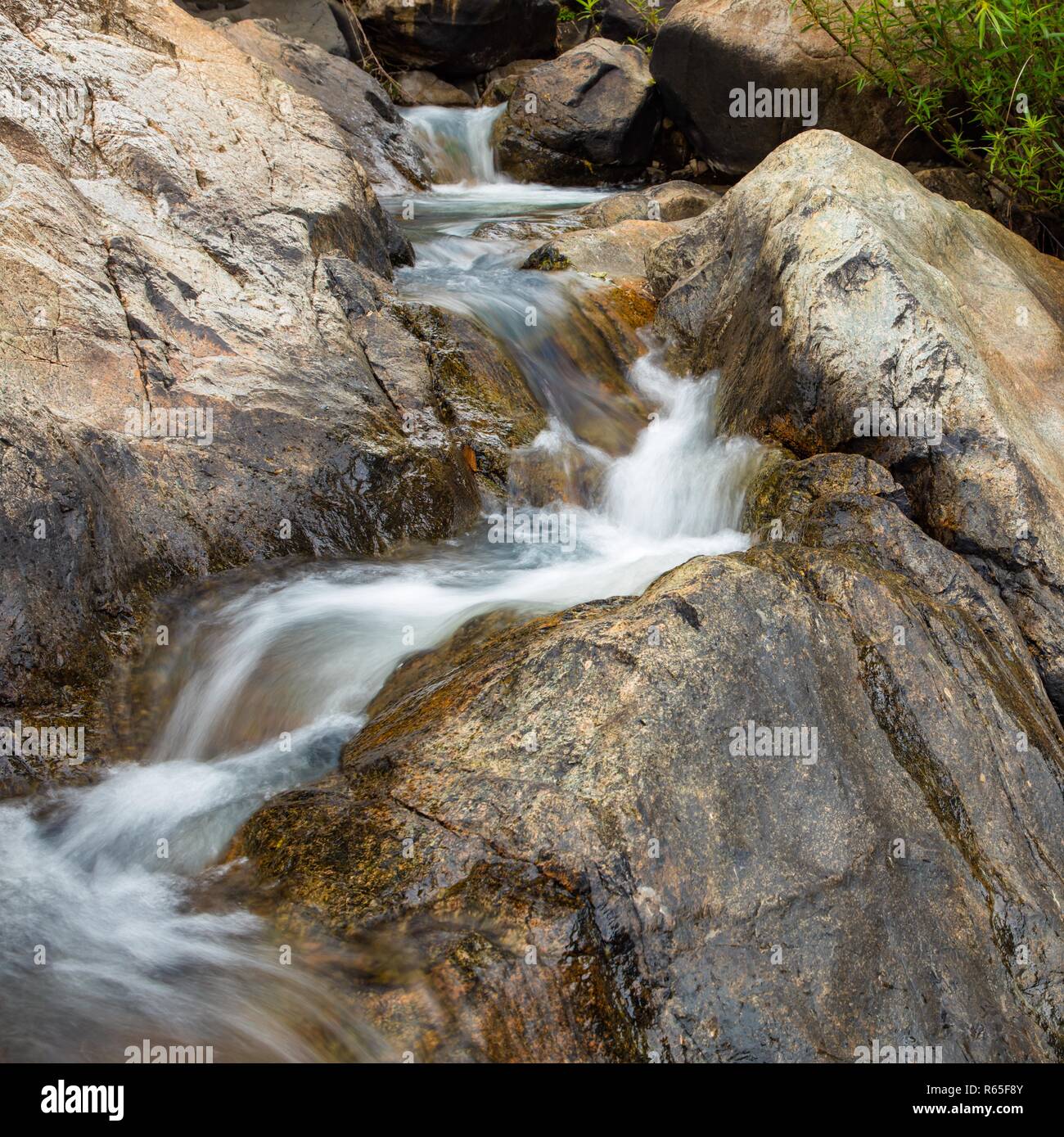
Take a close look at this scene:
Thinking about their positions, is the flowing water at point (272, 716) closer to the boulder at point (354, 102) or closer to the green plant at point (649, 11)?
the boulder at point (354, 102)

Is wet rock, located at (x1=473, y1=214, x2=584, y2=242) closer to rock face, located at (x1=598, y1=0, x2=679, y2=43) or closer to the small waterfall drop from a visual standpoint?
the small waterfall drop

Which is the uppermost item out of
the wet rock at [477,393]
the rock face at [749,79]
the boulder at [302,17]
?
the boulder at [302,17]

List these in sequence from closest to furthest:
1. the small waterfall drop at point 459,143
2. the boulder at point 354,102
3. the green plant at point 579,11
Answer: the boulder at point 354,102 → the small waterfall drop at point 459,143 → the green plant at point 579,11

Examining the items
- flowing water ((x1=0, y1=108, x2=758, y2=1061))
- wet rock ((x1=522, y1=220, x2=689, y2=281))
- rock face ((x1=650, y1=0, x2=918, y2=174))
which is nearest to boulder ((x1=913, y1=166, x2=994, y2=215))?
rock face ((x1=650, y1=0, x2=918, y2=174))

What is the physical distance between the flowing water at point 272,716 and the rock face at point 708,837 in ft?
0.92

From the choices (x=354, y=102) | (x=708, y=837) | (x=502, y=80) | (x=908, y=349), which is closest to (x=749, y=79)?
(x=354, y=102)

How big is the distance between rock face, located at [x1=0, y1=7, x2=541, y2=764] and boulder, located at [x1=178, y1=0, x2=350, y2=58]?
7.59m

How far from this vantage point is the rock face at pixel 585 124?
13.9 metres

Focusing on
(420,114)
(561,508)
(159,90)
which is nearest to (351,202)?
(159,90)

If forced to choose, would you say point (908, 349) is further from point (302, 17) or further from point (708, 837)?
point (302, 17)

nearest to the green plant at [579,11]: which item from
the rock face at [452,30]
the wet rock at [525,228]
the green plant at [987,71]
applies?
the rock face at [452,30]

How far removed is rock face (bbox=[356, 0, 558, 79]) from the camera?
52.6ft
